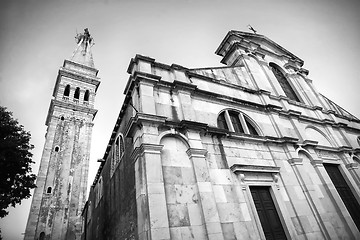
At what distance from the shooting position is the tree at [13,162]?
12.1 m

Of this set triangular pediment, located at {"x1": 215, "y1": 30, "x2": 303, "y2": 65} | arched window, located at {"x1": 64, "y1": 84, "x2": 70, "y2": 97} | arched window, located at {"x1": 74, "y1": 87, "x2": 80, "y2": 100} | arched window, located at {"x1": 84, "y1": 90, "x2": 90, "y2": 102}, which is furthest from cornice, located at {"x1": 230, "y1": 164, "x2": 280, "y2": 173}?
arched window, located at {"x1": 64, "y1": 84, "x2": 70, "y2": 97}

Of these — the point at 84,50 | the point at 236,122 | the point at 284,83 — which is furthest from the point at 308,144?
the point at 84,50

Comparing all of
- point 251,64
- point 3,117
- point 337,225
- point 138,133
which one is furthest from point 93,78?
point 337,225

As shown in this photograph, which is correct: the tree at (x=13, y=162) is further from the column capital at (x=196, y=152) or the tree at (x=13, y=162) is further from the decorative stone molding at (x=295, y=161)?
the decorative stone molding at (x=295, y=161)

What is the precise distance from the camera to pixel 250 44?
14.4m

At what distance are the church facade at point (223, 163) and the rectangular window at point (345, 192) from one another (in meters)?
0.05

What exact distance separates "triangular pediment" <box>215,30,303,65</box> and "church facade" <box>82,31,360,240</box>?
196 cm

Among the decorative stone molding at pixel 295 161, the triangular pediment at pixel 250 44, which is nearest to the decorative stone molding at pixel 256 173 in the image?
the decorative stone molding at pixel 295 161

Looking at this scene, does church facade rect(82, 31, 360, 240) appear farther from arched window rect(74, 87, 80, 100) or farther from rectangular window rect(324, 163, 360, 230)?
arched window rect(74, 87, 80, 100)

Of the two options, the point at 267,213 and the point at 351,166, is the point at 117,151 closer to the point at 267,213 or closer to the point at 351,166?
the point at 267,213

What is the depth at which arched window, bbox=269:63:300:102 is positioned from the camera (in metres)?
14.1

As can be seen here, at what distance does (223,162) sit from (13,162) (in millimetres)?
12722

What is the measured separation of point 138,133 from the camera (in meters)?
7.00

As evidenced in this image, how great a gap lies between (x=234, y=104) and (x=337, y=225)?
6.44 metres
